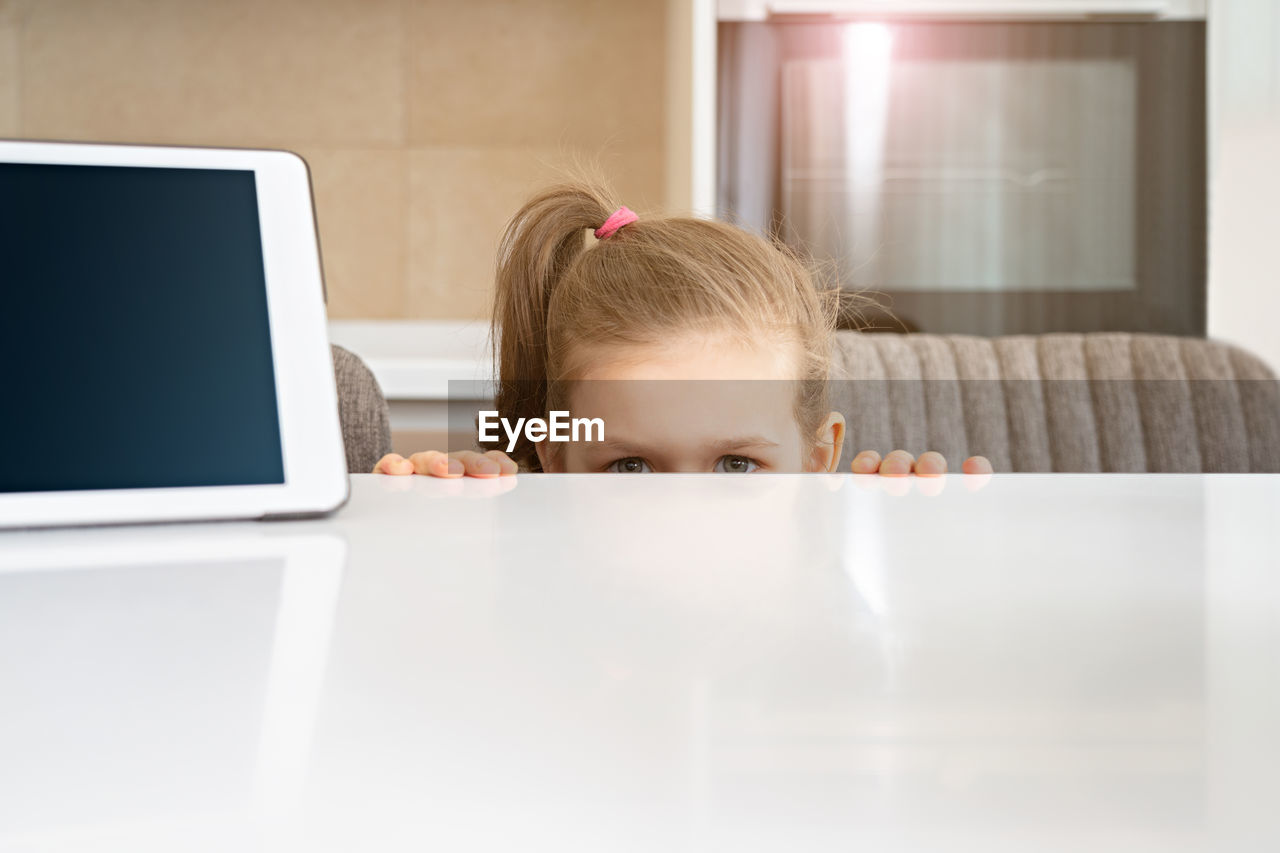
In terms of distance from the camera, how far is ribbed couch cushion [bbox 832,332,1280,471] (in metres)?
1.38

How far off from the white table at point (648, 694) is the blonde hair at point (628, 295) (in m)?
0.77

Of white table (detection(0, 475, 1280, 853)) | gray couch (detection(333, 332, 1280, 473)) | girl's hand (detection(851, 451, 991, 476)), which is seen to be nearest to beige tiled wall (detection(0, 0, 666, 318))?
gray couch (detection(333, 332, 1280, 473))

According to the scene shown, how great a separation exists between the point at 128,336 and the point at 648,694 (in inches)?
9.2

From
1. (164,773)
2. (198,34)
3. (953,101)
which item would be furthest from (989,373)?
(198,34)

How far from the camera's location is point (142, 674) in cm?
14

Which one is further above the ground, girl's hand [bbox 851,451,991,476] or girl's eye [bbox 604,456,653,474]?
girl's hand [bbox 851,451,991,476]

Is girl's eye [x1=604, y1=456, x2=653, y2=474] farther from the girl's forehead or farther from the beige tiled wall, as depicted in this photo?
the beige tiled wall

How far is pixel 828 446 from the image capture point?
3.78ft

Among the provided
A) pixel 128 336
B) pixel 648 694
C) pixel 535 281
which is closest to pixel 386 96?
pixel 535 281

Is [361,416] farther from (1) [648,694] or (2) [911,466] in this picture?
(1) [648,694]

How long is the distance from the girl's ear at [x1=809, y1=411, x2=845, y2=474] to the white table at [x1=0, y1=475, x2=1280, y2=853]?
86 centimetres

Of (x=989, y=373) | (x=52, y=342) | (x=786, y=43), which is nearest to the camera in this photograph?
(x=52, y=342)

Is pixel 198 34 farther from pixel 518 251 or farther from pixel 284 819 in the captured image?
pixel 284 819

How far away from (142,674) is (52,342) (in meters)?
0.19
